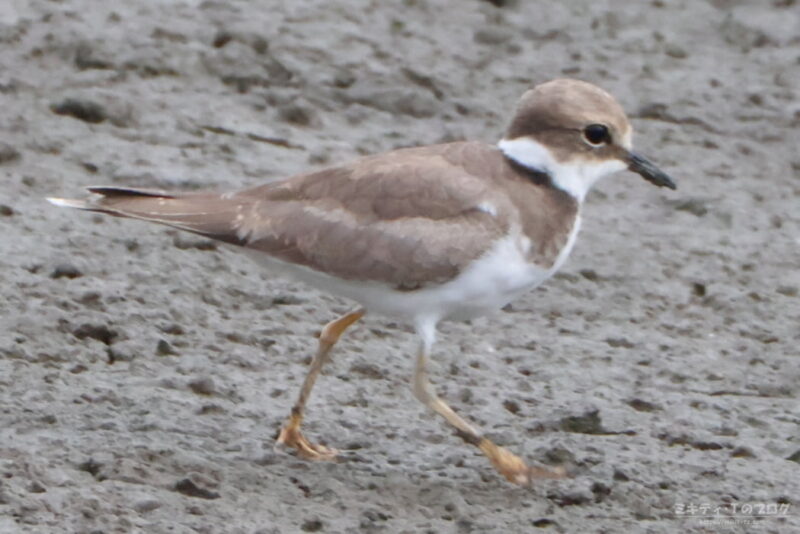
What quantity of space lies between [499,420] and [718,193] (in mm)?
2835

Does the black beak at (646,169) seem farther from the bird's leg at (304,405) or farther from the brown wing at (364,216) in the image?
the bird's leg at (304,405)

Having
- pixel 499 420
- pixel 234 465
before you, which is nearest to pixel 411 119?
pixel 499 420

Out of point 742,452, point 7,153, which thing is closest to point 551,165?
point 742,452

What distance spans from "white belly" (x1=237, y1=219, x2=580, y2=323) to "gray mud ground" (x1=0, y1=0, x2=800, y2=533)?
54cm

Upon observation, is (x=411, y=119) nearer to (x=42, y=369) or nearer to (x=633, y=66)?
(x=633, y=66)

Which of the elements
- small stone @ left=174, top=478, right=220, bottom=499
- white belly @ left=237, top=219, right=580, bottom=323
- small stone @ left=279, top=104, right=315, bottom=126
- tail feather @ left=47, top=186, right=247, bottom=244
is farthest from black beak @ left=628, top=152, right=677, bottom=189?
small stone @ left=279, top=104, right=315, bottom=126

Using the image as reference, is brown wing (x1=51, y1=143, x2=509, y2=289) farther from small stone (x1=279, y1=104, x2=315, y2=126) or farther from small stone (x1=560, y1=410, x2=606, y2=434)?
small stone (x1=279, y1=104, x2=315, y2=126)

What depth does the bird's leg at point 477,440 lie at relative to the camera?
5773 mm

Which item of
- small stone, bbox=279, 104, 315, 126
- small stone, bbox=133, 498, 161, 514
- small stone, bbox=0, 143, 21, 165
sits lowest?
small stone, bbox=133, 498, 161, 514

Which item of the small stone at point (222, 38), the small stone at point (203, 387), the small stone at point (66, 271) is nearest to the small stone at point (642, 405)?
the small stone at point (203, 387)

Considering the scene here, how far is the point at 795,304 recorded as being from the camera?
762 cm

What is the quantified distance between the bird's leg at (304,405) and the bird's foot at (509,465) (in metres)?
0.54

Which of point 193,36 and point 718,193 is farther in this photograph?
point 193,36

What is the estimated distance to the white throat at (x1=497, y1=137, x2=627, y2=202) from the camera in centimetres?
605
